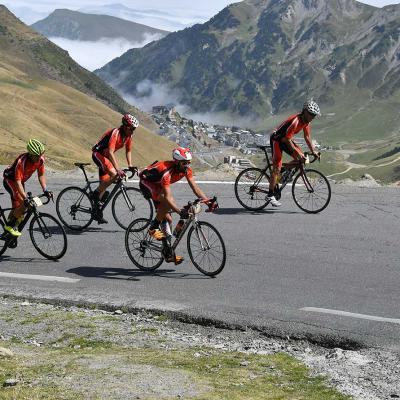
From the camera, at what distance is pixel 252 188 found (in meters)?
17.2

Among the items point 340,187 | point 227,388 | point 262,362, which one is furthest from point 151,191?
point 340,187

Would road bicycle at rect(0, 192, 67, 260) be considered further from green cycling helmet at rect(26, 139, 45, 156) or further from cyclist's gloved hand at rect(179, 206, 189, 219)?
cyclist's gloved hand at rect(179, 206, 189, 219)

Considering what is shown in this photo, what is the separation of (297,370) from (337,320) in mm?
1977

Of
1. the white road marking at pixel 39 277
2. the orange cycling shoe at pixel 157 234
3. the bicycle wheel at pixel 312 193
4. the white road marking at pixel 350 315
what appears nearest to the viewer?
the white road marking at pixel 350 315

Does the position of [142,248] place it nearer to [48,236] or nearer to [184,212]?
[184,212]

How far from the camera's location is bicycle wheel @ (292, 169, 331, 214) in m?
16.9

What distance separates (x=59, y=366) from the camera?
24.3 ft

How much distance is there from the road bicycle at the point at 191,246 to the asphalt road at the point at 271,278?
231 millimetres

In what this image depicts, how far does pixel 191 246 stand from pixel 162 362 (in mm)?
4366

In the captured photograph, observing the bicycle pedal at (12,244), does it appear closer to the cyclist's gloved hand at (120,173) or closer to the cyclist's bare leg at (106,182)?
the cyclist's bare leg at (106,182)

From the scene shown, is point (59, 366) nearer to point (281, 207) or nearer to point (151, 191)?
point (151, 191)

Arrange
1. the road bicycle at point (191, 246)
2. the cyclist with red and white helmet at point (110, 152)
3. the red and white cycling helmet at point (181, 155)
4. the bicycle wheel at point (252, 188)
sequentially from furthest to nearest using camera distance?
the bicycle wheel at point (252, 188)
the cyclist with red and white helmet at point (110, 152)
the road bicycle at point (191, 246)
the red and white cycling helmet at point (181, 155)

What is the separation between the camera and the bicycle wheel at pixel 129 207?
1508 cm

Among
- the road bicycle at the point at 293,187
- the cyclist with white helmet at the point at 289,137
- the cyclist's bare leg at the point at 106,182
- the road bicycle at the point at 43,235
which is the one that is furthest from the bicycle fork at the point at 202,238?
the road bicycle at the point at 293,187
